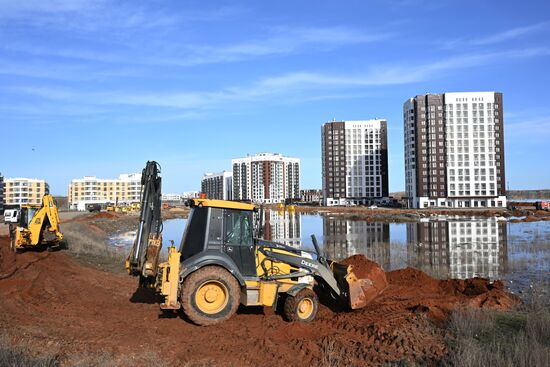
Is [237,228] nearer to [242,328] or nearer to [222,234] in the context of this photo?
[222,234]

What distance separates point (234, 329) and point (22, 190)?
181 meters

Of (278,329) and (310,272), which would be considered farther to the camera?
(310,272)

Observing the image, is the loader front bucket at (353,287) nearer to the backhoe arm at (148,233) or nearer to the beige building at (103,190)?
the backhoe arm at (148,233)

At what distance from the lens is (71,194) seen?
620 feet

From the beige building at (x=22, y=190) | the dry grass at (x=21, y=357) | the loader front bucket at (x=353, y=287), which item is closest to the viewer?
the dry grass at (x=21, y=357)

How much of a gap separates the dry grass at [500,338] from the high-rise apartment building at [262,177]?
172m

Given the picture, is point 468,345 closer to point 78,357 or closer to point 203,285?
point 203,285

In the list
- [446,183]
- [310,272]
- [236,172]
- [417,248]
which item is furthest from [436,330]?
[236,172]

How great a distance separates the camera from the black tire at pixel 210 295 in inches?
395

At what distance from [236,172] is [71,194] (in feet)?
220

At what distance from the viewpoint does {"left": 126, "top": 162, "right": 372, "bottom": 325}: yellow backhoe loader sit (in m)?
10.1

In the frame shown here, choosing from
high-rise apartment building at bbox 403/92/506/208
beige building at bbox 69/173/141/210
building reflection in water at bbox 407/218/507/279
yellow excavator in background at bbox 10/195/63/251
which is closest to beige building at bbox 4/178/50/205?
beige building at bbox 69/173/141/210

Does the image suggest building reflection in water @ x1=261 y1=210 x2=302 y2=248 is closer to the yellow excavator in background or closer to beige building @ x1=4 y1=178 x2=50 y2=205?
the yellow excavator in background

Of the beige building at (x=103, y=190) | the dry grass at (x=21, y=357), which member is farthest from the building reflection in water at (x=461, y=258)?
the beige building at (x=103, y=190)
